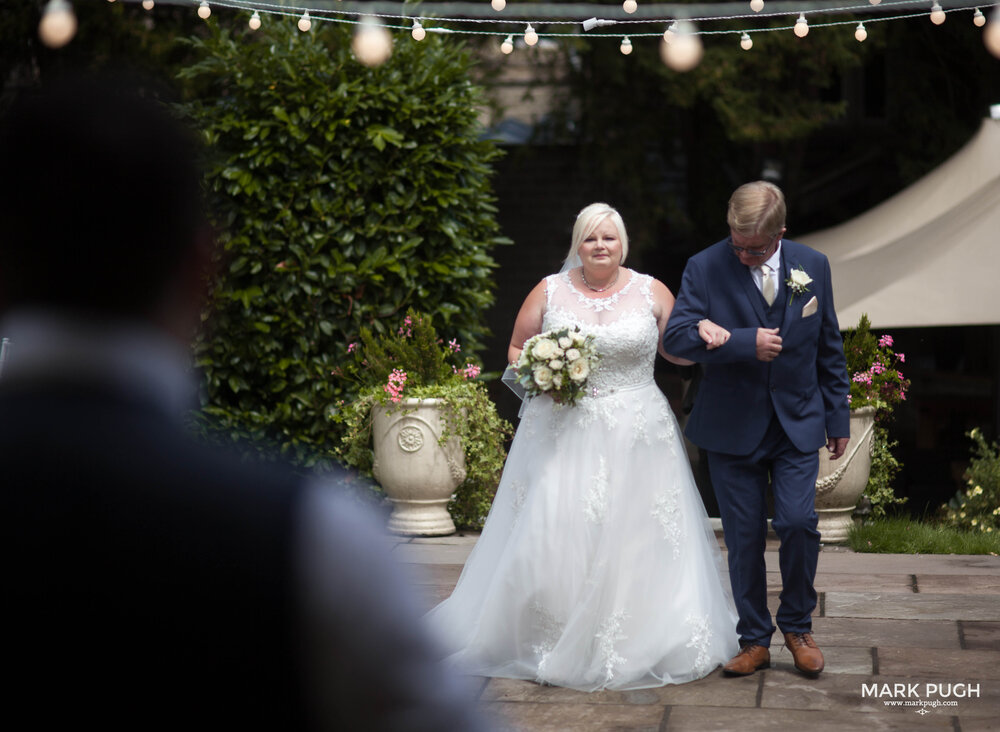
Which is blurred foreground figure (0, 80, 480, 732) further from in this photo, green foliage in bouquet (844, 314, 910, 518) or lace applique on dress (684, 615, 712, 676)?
green foliage in bouquet (844, 314, 910, 518)

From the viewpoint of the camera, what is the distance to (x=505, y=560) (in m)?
5.13

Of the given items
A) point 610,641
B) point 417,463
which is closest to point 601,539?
point 610,641

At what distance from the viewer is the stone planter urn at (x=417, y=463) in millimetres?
7746

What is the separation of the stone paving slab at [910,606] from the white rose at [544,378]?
1.87m

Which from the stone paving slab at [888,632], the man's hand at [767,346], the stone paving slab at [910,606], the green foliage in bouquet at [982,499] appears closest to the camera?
the man's hand at [767,346]

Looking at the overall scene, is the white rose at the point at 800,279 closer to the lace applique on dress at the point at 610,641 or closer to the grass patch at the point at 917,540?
the lace applique on dress at the point at 610,641

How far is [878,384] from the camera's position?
7.76m

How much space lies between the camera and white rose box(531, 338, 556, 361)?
16.7 ft

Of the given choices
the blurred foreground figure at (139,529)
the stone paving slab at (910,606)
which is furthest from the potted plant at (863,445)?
the blurred foreground figure at (139,529)

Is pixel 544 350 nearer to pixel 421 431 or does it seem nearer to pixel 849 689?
pixel 849 689

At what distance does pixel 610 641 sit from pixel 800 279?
163 cm

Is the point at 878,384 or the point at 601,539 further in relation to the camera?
the point at 878,384

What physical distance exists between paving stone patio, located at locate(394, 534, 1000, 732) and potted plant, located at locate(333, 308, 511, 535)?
5.51 feet

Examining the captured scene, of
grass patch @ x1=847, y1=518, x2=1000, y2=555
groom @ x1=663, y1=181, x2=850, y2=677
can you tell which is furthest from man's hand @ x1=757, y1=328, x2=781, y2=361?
grass patch @ x1=847, y1=518, x2=1000, y2=555
